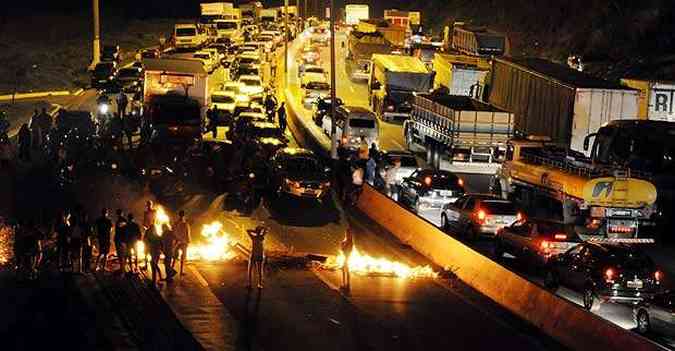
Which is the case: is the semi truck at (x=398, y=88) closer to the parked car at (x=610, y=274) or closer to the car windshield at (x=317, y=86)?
the car windshield at (x=317, y=86)

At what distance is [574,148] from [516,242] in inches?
638

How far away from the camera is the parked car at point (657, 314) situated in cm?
2273

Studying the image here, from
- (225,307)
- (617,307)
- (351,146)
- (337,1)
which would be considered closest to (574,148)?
(351,146)

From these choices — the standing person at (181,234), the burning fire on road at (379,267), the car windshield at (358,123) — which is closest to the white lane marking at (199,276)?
the standing person at (181,234)

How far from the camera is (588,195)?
33.4m

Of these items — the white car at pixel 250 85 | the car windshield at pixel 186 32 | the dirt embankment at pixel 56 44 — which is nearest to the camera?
the white car at pixel 250 85

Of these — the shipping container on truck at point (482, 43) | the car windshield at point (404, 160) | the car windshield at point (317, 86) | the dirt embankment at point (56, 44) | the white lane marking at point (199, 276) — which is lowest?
the dirt embankment at point (56, 44)

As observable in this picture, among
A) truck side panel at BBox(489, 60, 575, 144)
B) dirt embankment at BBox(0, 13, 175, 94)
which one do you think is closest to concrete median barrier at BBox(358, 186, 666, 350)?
truck side panel at BBox(489, 60, 575, 144)

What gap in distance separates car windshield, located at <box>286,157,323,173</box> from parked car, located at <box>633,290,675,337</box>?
57.1 feet

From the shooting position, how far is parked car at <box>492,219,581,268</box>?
1158 inches

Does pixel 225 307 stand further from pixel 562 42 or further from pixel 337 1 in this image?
pixel 337 1

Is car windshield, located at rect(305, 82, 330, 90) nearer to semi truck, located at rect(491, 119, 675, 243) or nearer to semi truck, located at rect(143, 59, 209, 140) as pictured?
semi truck, located at rect(143, 59, 209, 140)

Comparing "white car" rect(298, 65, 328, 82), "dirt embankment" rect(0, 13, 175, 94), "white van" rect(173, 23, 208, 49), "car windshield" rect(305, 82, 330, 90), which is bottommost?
"dirt embankment" rect(0, 13, 175, 94)

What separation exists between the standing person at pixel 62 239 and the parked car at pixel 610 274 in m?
10.7
